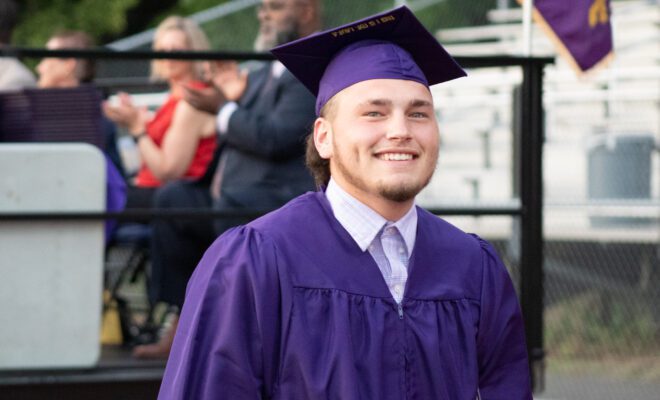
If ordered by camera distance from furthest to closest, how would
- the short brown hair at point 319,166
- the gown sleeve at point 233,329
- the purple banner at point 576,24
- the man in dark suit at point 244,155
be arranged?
the purple banner at point 576,24
the man in dark suit at point 244,155
the short brown hair at point 319,166
the gown sleeve at point 233,329

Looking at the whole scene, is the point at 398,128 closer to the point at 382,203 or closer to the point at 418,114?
the point at 418,114

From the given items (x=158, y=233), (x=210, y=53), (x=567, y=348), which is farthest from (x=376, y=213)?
(x=567, y=348)

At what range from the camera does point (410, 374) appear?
2.93 m

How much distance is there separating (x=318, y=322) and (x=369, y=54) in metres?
0.65

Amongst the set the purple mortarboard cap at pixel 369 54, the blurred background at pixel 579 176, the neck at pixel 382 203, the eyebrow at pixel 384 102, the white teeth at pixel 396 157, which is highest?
the purple mortarboard cap at pixel 369 54

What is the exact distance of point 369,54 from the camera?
3.06 meters

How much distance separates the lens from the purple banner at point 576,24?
600 cm

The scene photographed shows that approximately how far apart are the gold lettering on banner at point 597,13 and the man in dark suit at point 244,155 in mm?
1285

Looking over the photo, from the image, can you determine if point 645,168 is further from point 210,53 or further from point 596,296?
point 210,53

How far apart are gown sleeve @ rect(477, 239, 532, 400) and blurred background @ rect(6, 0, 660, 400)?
4.60 m

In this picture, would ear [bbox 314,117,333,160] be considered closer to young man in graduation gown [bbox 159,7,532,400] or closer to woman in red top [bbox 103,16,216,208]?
young man in graduation gown [bbox 159,7,532,400]

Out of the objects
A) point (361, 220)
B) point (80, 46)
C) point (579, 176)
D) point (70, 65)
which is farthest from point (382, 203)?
point (579, 176)

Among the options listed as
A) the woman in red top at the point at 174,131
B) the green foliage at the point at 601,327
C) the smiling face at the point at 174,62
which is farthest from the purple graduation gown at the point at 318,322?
the green foliage at the point at 601,327

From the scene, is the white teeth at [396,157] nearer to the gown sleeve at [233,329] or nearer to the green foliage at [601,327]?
the gown sleeve at [233,329]
